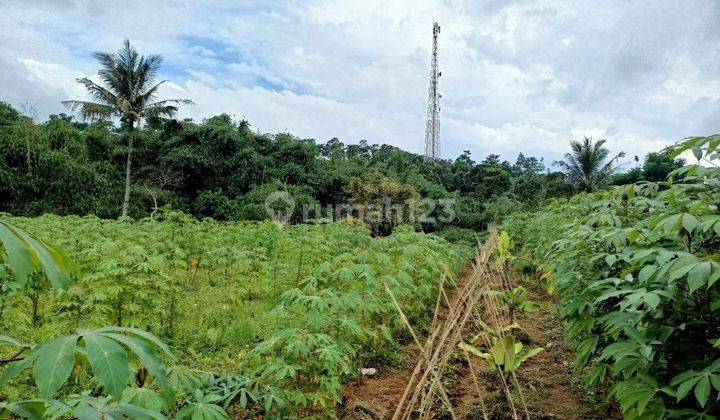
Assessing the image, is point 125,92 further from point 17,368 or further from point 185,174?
point 17,368

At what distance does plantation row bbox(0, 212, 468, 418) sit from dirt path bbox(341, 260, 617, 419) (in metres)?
0.20

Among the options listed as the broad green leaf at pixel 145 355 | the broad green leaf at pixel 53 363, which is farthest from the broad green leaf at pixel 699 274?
the broad green leaf at pixel 53 363

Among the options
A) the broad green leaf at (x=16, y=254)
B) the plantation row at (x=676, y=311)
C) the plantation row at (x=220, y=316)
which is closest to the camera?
the broad green leaf at (x=16, y=254)

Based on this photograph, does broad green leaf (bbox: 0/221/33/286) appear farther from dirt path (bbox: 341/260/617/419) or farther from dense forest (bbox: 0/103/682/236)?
dense forest (bbox: 0/103/682/236)

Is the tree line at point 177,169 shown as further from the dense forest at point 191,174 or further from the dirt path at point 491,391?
the dirt path at point 491,391

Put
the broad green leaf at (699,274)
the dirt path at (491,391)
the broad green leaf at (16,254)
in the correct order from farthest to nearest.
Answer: the dirt path at (491,391) < the broad green leaf at (699,274) < the broad green leaf at (16,254)

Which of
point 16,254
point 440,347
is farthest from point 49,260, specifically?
point 440,347

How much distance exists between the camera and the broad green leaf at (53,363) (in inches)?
29.6

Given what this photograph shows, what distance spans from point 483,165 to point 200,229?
24082 mm

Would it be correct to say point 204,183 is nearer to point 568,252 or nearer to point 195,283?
point 195,283

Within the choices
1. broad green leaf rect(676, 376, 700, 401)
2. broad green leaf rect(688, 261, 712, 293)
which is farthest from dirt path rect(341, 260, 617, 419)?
broad green leaf rect(688, 261, 712, 293)

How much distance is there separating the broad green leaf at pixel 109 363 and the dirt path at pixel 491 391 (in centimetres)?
228

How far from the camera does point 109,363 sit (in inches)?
31.4

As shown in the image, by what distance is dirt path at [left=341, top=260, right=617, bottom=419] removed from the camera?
303 cm
